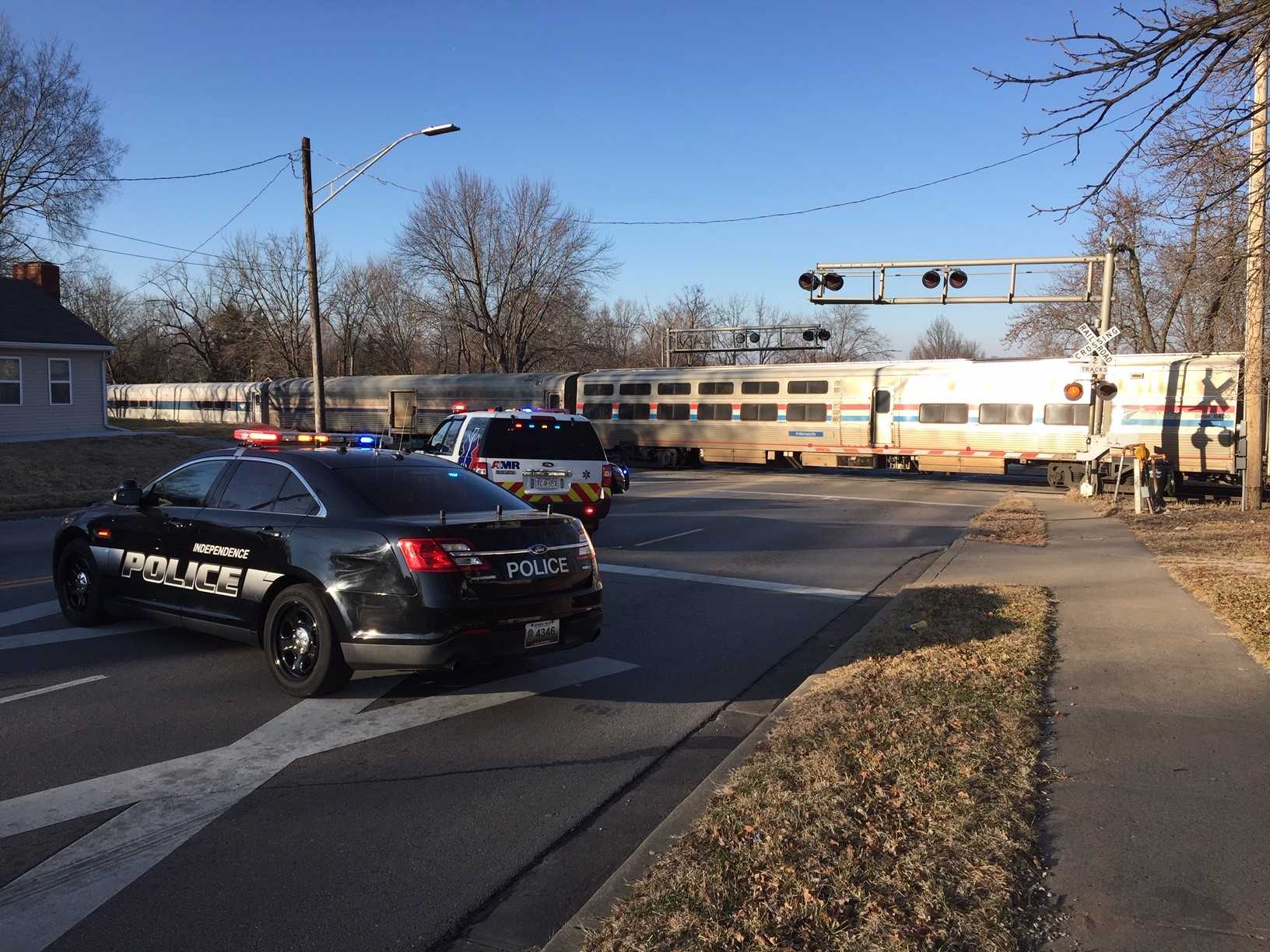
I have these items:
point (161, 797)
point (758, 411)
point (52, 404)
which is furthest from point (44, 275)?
point (161, 797)

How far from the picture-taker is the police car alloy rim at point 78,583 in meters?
7.95

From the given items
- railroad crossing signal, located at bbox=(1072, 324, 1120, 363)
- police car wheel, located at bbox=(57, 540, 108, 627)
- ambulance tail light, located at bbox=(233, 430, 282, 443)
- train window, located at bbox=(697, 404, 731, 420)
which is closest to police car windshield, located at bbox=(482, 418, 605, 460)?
ambulance tail light, located at bbox=(233, 430, 282, 443)

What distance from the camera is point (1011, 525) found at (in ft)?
54.7

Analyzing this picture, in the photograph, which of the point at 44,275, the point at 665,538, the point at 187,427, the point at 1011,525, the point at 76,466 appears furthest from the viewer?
the point at 187,427

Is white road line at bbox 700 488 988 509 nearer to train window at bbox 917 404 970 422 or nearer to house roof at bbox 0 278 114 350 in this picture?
train window at bbox 917 404 970 422

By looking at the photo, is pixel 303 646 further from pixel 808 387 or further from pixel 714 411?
pixel 714 411

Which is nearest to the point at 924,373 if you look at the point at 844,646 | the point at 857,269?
the point at 857,269

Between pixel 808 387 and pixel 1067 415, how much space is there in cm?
798

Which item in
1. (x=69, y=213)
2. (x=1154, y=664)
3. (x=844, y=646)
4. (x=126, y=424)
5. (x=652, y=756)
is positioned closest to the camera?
(x=652, y=756)

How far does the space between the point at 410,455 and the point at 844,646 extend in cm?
366

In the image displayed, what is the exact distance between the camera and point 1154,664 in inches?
274

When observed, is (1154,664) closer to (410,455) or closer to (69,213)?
(410,455)

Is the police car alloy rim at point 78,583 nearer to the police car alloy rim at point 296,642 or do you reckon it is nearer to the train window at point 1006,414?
the police car alloy rim at point 296,642

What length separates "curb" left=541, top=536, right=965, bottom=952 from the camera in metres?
3.41
